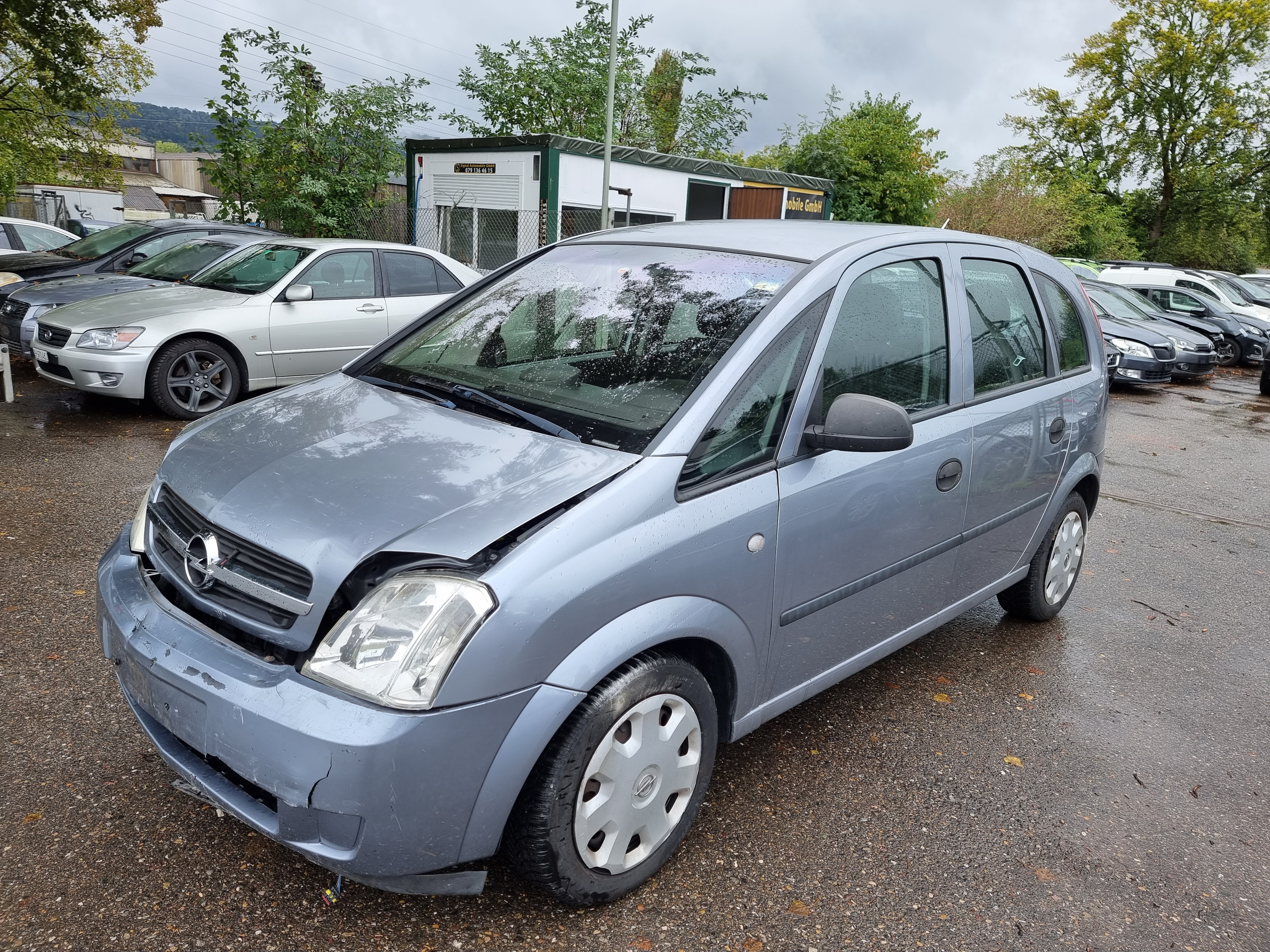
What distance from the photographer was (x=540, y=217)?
16.2 m

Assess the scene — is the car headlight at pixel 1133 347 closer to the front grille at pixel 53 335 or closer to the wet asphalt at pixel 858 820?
the wet asphalt at pixel 858 820

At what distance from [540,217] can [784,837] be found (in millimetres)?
14612

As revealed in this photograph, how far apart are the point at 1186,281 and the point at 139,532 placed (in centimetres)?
2385

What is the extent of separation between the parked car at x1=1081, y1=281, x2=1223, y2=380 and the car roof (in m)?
12.7

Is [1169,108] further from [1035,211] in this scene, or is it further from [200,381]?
[200,381]

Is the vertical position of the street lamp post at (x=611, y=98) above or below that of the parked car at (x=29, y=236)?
above

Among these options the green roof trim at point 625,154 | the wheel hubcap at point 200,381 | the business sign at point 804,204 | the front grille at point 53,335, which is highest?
the green roof trim at point 625,154

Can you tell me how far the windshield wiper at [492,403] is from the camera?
8.80 ft

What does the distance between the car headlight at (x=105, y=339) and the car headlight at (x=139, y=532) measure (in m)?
5.26

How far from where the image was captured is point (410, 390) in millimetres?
3094

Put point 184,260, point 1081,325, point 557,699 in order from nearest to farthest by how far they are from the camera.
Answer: point 557,699 → point 1081,325 → point 184,260

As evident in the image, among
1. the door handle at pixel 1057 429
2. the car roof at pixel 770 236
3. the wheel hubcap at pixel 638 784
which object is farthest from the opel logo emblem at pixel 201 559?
the door handle at pixel 1057 429

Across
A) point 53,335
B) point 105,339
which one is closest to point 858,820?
point 105,339

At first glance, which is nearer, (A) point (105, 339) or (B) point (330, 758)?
(B) point (330, 758)
